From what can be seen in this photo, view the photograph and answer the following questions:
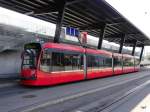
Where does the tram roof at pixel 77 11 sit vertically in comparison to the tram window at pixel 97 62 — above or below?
above

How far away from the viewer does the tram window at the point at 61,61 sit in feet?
48.7

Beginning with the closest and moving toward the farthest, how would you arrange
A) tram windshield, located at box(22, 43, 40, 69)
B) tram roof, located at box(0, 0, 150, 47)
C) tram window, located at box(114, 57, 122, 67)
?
tram windshield, located at box(22, 43, 40, 69), tram roof, located at box(0, 0, 150, 47), tram window, located at box(114, 57, 122, 67)

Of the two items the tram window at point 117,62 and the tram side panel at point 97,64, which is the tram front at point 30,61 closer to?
the tram side panel at point 97,64

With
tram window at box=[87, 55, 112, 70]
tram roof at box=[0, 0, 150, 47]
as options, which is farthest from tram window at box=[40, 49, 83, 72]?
tram roof at box=[0, 0, 150, 47]

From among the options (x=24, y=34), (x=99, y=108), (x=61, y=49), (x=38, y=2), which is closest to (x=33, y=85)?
(x=61, y=49)

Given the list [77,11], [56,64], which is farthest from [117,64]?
[56,64]

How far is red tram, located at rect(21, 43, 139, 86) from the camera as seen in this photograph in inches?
575

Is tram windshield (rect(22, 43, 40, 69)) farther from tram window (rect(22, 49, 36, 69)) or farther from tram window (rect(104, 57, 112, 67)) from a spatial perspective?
tram window (rect(104, 57, 112, 67))

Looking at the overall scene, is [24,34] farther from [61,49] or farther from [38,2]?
[61,49]

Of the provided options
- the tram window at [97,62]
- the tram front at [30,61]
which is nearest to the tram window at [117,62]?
the tram window at [97,62]

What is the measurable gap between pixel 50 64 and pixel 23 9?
14498mm

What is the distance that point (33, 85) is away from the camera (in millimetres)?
14859

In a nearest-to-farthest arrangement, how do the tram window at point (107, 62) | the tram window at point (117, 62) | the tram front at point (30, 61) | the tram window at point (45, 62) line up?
the tram front at point (30, 61) → the tram window at point (45, 62) → the tram window at point (107, 62) → the tram window at point (117, 62)

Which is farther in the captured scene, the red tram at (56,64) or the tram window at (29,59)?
the tram window at (29,59)
